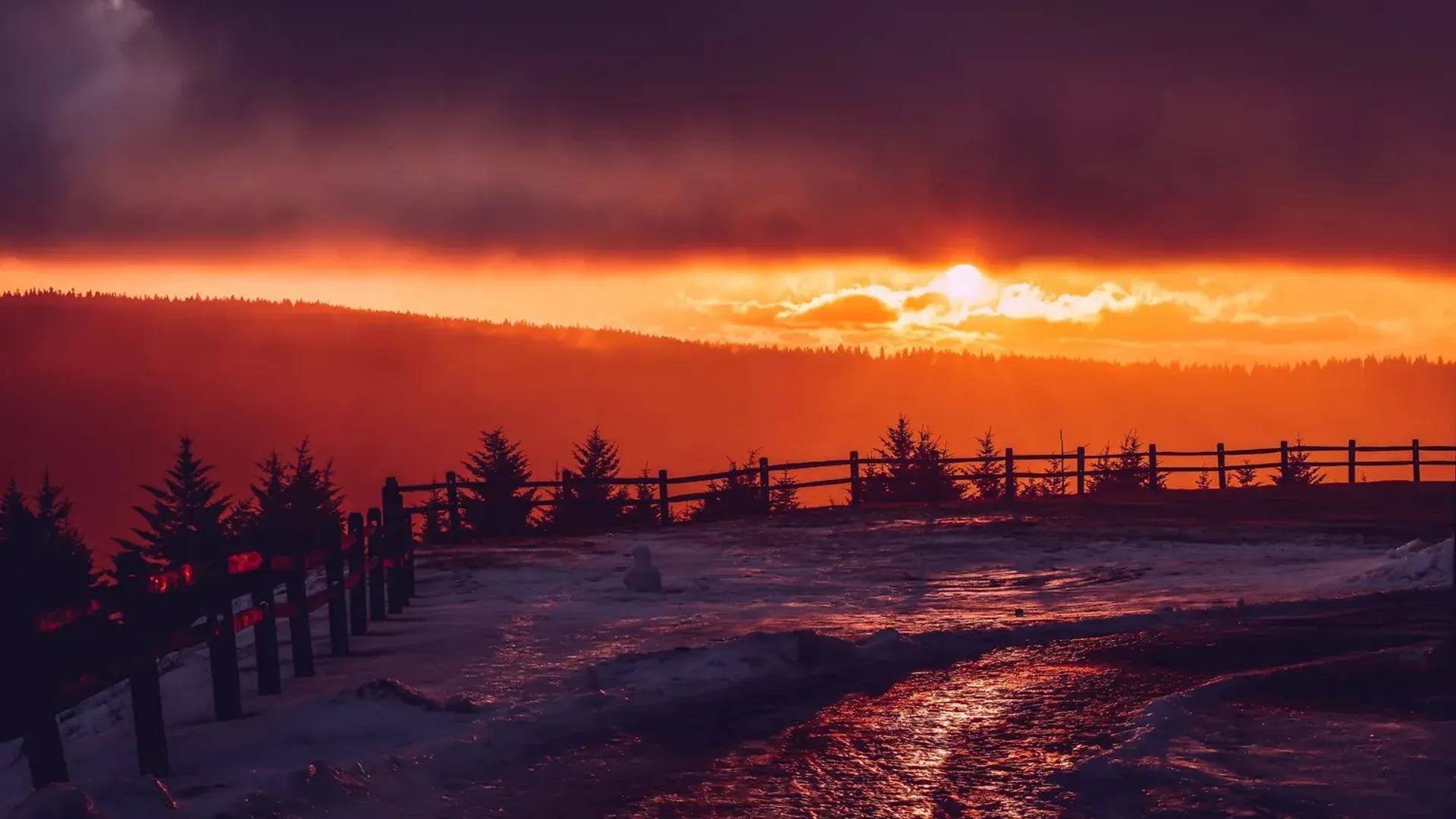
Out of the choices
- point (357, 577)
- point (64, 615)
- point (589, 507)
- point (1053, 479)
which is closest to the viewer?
point (64, 615)

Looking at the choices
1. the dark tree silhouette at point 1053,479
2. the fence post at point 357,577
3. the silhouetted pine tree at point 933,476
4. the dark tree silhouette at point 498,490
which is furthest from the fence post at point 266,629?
the dark tree silhouette at point 498,490

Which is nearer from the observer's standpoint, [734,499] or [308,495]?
[734,499]

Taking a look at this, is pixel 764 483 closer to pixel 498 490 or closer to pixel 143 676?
pixel 498 490

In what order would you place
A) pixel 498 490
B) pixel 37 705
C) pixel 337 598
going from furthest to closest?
pixel 498 490 → pixel 337 598 → pixel 37 705

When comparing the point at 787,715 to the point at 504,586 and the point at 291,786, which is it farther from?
the point at 504,586

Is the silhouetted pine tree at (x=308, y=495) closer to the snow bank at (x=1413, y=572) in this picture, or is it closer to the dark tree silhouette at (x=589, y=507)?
the dark tree silhouette at (x=589, y=507)

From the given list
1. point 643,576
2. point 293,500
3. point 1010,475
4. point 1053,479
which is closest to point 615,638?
point 643,576

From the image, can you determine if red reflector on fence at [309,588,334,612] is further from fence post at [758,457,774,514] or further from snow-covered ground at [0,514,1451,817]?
fence post at [758,457,774,514]

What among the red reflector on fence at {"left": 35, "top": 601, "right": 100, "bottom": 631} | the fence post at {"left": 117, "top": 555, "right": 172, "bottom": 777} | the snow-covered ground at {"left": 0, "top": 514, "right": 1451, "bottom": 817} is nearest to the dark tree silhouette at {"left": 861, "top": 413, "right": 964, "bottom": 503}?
the snow-covered ground at {"left": 0, "top": 514, "right": 1451, "bottom": 817}

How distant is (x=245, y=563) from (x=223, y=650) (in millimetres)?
840

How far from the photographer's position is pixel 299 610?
485 inches

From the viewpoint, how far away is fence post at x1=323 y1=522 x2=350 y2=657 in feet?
46.1

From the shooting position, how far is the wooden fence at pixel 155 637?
7.78m

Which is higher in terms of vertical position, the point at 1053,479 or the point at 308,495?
the point at 1053,479
